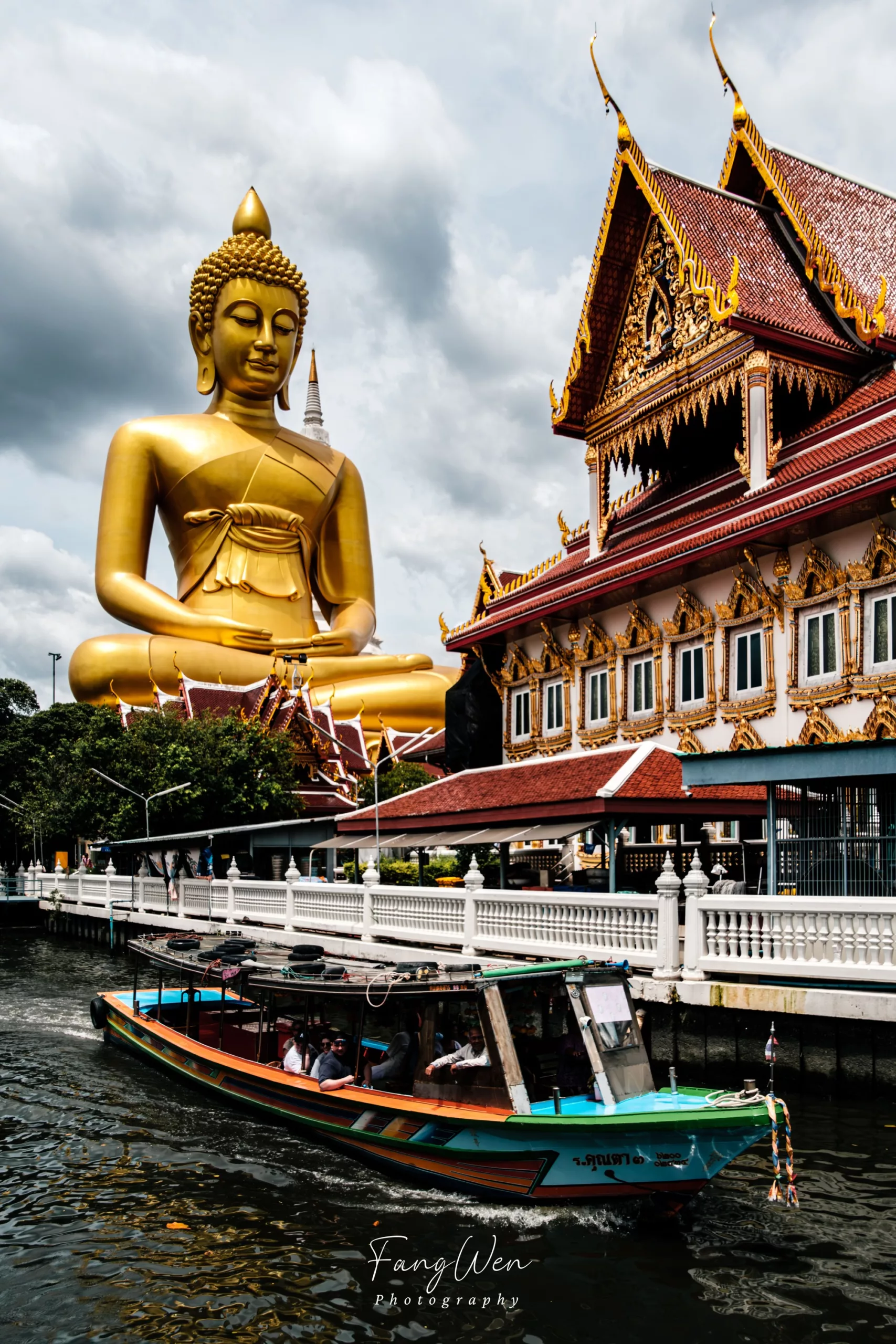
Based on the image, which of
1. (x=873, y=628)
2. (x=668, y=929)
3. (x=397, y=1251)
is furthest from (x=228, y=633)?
(x=397, y=1251)

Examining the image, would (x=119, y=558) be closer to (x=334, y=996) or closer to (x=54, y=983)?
(x=54, y=983)

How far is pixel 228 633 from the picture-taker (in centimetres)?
4203

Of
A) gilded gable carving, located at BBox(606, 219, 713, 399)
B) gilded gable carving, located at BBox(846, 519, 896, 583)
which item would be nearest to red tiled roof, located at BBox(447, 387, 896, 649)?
gilded gable carving, located at BBox(846, 519, 896, 583)

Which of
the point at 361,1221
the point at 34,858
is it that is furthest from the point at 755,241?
the point at 34,858

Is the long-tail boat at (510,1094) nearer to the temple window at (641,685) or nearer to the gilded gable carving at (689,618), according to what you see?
the gilded gable carving at (689,618)

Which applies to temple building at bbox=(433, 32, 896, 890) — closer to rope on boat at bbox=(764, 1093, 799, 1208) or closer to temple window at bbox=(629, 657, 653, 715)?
temple window at bbox=(629, 657, 653, 715)

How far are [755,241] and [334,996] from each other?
61.7 ft

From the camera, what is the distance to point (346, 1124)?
10.9 meters

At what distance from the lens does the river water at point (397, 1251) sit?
783cm

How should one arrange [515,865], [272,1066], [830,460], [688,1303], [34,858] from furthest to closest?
1. [34,858]
2. [515,865]
3. [830,460]
4. [272,1066]
5. [688,1303]

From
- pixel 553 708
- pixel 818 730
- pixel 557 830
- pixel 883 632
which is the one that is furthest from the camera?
pixel 553 708

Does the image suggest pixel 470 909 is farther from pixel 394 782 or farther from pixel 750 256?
pixel 394 782

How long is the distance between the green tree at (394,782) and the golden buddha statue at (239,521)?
3105mm

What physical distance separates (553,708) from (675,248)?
9.60 m
